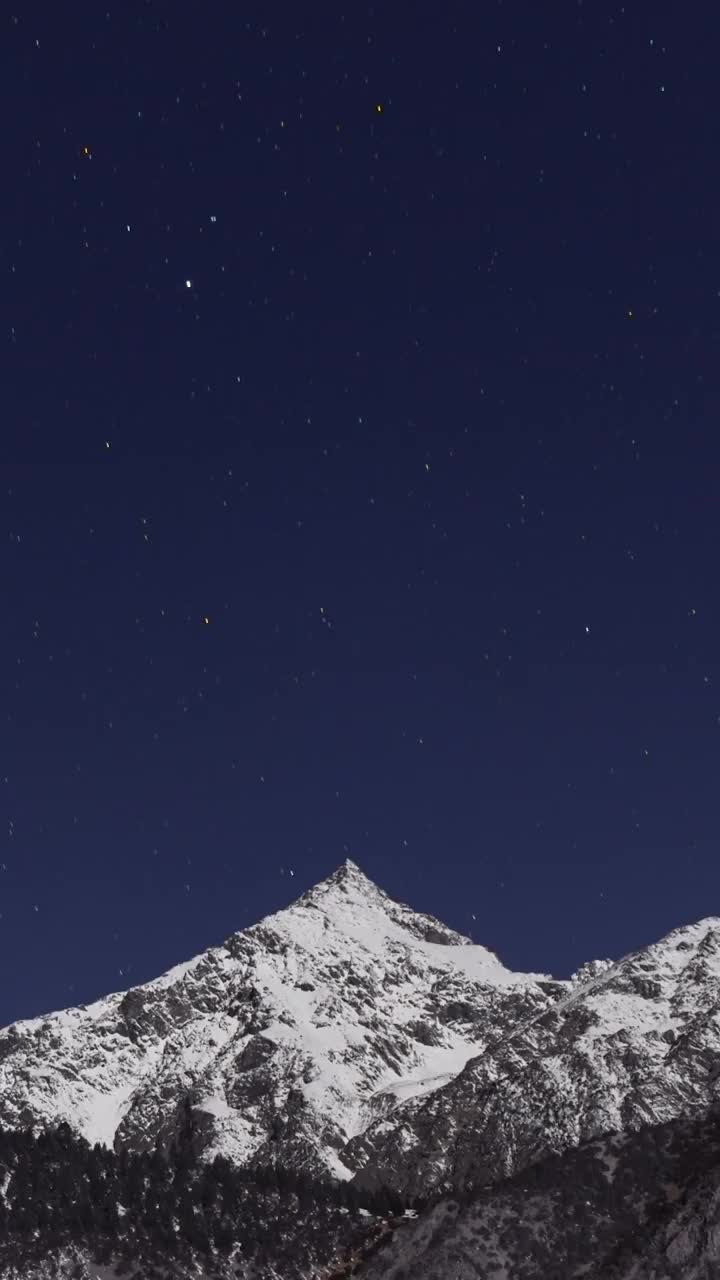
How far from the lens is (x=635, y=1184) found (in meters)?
187

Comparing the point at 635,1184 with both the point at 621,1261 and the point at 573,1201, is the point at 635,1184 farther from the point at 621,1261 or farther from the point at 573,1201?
the point at 621,1261

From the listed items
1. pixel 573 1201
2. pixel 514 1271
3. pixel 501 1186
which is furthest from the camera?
pixel 501 1186

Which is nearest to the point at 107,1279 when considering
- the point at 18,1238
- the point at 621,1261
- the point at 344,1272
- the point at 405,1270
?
the point at 18,1238

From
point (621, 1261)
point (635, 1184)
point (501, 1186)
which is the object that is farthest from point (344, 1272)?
point (621, 1261)

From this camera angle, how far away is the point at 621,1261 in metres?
155

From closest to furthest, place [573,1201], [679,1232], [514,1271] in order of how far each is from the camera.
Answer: [679,1232], [514,1271], [573,1201]

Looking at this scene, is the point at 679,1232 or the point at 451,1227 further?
the point at 451,1227

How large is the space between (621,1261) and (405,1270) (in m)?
28.9

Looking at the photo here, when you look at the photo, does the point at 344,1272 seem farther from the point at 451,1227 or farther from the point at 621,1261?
the point at 621,1261

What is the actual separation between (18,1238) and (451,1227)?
58924mm

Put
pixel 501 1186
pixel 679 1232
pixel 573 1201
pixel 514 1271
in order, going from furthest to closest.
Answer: pixel 501 1186, pixel 573 1201, pixel 514 1271, pixel 679 1232

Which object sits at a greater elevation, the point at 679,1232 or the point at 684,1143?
the point at 684,1143

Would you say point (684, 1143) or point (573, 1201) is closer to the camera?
point (573, 1201)

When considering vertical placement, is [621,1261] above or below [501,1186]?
below
